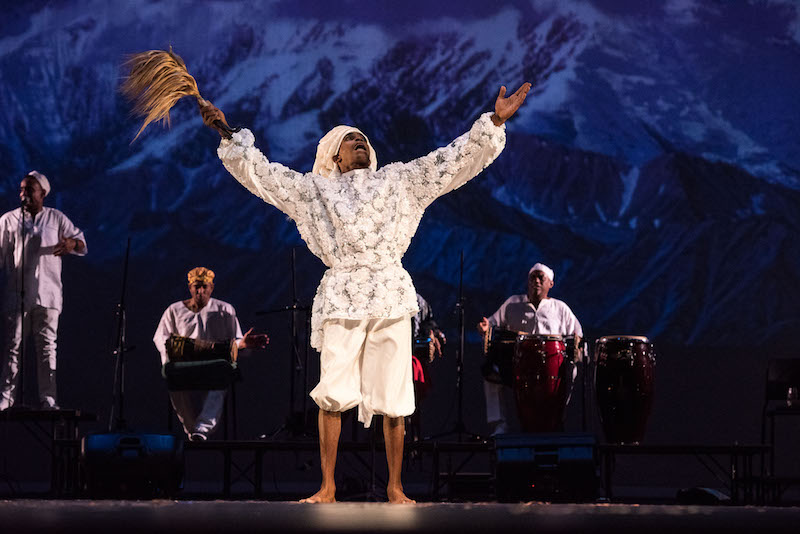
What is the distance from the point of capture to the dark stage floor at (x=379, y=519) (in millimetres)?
1969

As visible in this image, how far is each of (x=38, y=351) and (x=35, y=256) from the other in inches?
24.0

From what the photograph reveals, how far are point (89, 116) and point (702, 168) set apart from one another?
16.1 ft

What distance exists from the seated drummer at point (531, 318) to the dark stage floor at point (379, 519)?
5.21 metres

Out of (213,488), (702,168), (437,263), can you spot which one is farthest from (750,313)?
(213,488)

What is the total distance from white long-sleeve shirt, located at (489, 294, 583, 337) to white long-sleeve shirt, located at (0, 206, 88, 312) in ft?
9.87

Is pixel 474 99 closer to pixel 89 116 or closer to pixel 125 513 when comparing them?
pixel 89 116

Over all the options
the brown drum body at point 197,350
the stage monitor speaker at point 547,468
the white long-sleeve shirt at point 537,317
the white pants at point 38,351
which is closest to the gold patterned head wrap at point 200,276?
the brown drum body at point 197,350

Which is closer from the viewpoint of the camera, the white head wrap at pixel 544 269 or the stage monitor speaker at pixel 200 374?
the stage monitor speaker at pixel 200 374

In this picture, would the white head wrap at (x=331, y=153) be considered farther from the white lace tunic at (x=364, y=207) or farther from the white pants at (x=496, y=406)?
the white pants at (x=496, y=406)

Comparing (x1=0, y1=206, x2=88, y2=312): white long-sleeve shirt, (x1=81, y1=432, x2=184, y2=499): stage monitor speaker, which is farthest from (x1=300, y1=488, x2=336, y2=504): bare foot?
(x1=0, y1=206, x2=88, y2=312): white long-sleeve shirt

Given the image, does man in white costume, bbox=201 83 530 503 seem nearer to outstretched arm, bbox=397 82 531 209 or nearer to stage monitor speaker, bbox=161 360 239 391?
outstretched arm, bbox=397 82 531 209

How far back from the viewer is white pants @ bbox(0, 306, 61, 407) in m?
6.29

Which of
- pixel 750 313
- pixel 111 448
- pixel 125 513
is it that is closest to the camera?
pixel 125 513

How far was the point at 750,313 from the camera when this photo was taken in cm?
788
